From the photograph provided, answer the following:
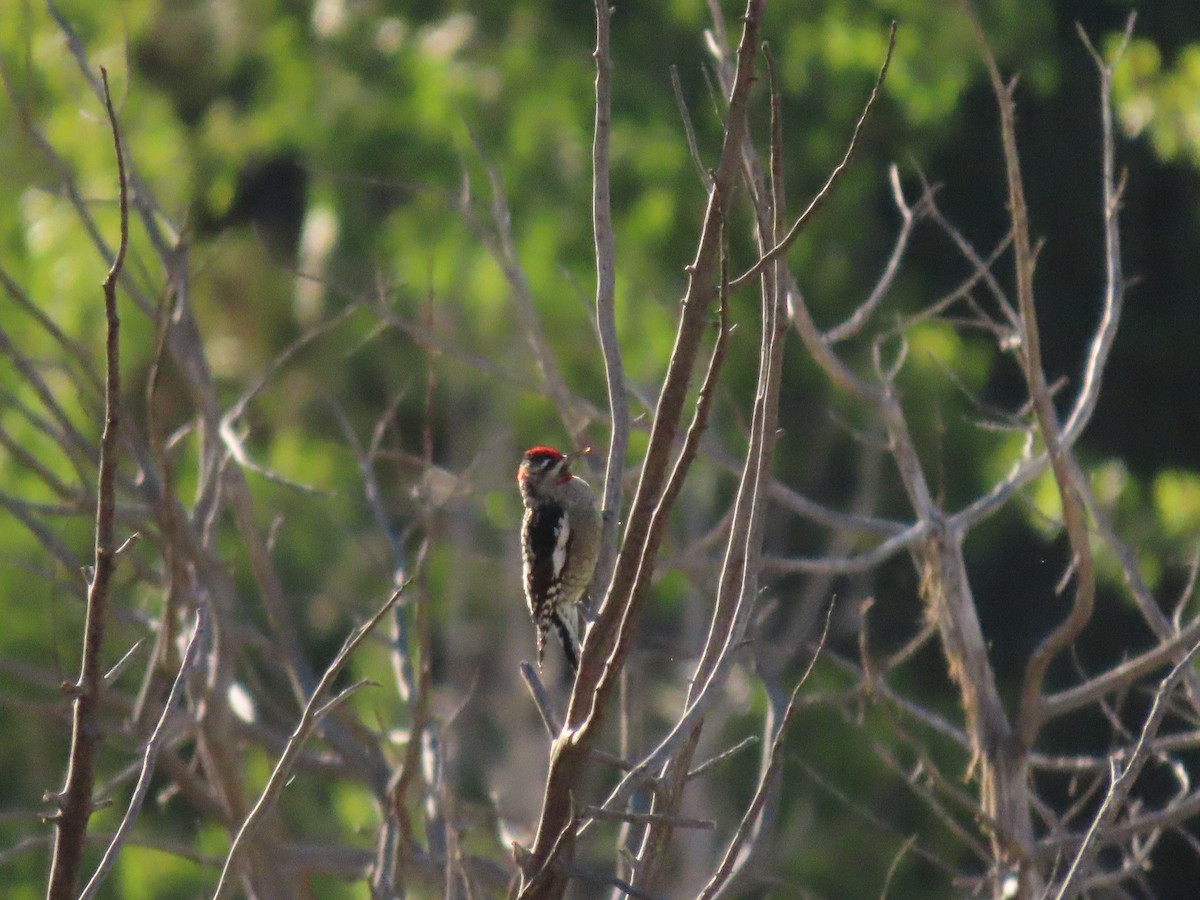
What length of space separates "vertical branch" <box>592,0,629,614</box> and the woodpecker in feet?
10.3

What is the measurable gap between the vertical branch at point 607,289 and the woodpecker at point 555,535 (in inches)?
124

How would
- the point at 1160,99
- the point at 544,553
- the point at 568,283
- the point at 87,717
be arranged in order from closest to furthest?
the point at 87,717, the point at 544,553, the point at 1160,99, the point at 568,283

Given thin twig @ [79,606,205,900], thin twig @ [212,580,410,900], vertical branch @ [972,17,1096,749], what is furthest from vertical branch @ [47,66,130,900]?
vertical branch @ [972,17,1096,749]

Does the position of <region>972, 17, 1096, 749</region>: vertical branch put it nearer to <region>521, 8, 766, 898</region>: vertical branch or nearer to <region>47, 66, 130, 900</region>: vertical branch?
<region>521, 8, 766, 898</region>: vertical branch

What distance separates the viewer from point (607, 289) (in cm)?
307

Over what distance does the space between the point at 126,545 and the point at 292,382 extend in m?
10.5

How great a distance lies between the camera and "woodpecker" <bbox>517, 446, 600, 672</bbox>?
6.37 m

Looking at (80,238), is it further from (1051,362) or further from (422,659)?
(422,659)

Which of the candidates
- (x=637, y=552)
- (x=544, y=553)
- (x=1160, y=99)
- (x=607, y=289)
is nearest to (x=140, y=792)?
(x=637, y=552)

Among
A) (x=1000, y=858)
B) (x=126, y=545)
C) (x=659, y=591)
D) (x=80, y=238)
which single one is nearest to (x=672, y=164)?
(x=659, y=591)

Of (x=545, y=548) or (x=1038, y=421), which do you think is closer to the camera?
(x=1038, y=421)

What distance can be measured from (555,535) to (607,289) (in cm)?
345

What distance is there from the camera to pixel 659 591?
10109 millimetres

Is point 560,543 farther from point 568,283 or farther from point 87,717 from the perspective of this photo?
point 87,717
